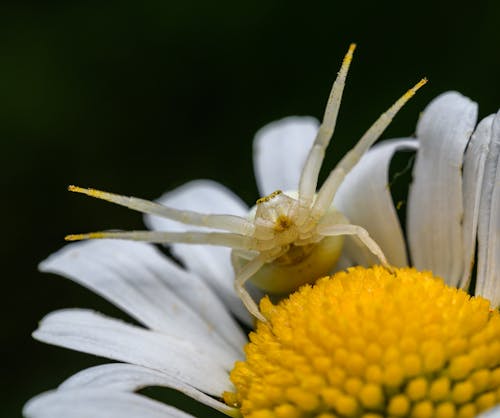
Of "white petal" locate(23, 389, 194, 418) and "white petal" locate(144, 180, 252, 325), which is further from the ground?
"white petal" locate(144, 180, 252, 325)

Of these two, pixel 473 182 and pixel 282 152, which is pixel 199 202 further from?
pixel 473 182

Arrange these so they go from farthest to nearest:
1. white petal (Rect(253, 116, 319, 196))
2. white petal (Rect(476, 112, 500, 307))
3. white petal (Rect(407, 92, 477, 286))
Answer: white petal (Rect(253, 116, 319, 196)) < white petal (Rect(407, 92, 477, 286)) < white petal (Rect(476, 112, 500, 307))

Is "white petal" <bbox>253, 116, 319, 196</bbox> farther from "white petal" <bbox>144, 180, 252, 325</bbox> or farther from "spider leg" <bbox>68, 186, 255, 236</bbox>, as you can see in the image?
"spider leg" <bbox>68, 186, 255, 236</bbox>

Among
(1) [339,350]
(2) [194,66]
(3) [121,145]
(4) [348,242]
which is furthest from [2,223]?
(1) [339,350]

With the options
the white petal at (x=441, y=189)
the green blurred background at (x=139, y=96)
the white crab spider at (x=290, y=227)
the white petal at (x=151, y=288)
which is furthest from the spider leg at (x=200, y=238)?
the green blurred background at (x=139, y=96)

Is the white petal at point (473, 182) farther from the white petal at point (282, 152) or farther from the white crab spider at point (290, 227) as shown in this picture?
the white petal at point (282, 152)

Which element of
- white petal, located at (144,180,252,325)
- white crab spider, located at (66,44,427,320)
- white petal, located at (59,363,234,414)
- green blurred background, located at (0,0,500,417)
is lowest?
white petal, located at (59,363,234,414)

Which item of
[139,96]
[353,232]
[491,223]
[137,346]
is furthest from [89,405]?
[139,96]

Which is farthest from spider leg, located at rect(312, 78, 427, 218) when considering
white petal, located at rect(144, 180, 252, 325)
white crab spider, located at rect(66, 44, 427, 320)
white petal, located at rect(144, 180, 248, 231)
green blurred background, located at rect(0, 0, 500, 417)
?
green blurred background, located at rect(0, 0, 500, 417)
